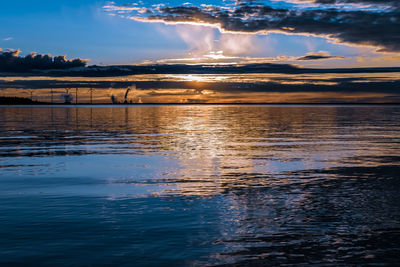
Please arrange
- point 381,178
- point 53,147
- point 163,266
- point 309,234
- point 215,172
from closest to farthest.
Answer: point 163,266
point 309,234
point 381,178
point 215,172
point 53,147

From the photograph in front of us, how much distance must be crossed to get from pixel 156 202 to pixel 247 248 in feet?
20.1

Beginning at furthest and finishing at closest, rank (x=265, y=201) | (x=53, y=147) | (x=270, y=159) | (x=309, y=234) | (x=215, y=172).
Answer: (x=53, y=147) < (x=270, y=159) < (x=215, y=172) < (x=265, y=201) < (x=309, y=234)

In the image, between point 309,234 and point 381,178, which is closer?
point 309,234

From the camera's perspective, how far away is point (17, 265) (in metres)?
9.77

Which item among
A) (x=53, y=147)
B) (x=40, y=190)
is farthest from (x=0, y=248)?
(x=53, y=147)

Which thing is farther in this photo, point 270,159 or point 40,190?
point 270,159

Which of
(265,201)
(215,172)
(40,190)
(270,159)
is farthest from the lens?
(270,159)

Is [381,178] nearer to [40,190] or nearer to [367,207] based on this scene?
[367,207]

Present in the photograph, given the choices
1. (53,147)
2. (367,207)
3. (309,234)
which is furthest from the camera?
(53,147)

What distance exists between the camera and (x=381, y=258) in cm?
1006

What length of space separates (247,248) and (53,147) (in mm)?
30646

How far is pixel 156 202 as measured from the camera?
16.2m

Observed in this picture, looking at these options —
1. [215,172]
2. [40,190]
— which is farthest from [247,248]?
[215,172]

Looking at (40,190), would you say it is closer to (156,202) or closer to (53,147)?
(156,202)
